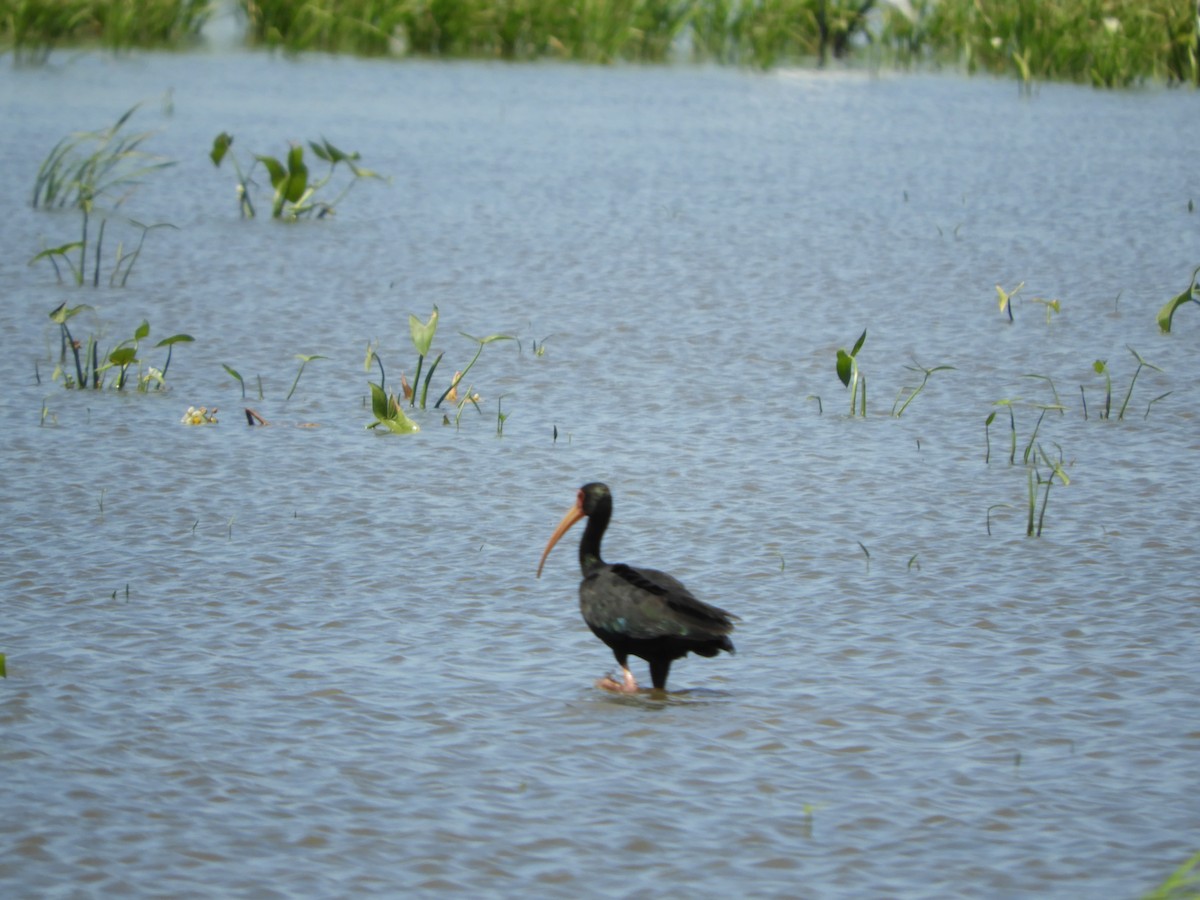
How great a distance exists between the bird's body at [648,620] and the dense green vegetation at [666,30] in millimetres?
16461

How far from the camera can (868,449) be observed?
7.30 meters

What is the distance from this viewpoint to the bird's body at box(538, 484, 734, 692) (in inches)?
181

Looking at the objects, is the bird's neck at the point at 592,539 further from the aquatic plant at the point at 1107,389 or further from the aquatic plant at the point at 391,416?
the aquatic plant at the point at 1107,389

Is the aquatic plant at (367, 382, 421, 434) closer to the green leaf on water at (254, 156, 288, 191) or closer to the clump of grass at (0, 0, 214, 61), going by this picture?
the green leaf on water at (254, 156, 288, 191)

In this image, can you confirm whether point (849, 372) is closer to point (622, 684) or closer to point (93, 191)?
point (622, 684)

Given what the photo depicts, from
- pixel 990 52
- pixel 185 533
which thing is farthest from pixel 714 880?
pixel 990 52

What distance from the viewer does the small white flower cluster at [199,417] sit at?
24.6 ft

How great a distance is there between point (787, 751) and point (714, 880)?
2.31 ft

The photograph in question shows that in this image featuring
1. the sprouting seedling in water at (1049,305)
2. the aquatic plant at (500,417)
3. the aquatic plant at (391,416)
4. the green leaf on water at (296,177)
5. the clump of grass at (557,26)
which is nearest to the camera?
the aquatic plant at (391,416)

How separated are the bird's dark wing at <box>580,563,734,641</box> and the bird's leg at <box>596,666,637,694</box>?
0.15 m

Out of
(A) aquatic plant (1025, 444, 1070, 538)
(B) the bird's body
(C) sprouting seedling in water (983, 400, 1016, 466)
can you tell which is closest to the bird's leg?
(B) the bird's body

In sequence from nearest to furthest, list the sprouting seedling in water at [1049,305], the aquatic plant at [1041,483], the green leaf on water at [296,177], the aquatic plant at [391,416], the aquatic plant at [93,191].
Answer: the aquatic plant at [1041,483] < the aquatic plant at [391,416] < the sprouting seedling in water at [1049,305] < the aquatic plant at [93,191] < the green leaf on water at [296,177]

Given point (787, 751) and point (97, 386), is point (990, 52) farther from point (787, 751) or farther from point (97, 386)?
point (787, 751)

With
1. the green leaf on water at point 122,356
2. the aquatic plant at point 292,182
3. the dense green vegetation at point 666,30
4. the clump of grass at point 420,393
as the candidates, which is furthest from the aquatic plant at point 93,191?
the dense green vegetation at point 666,30
